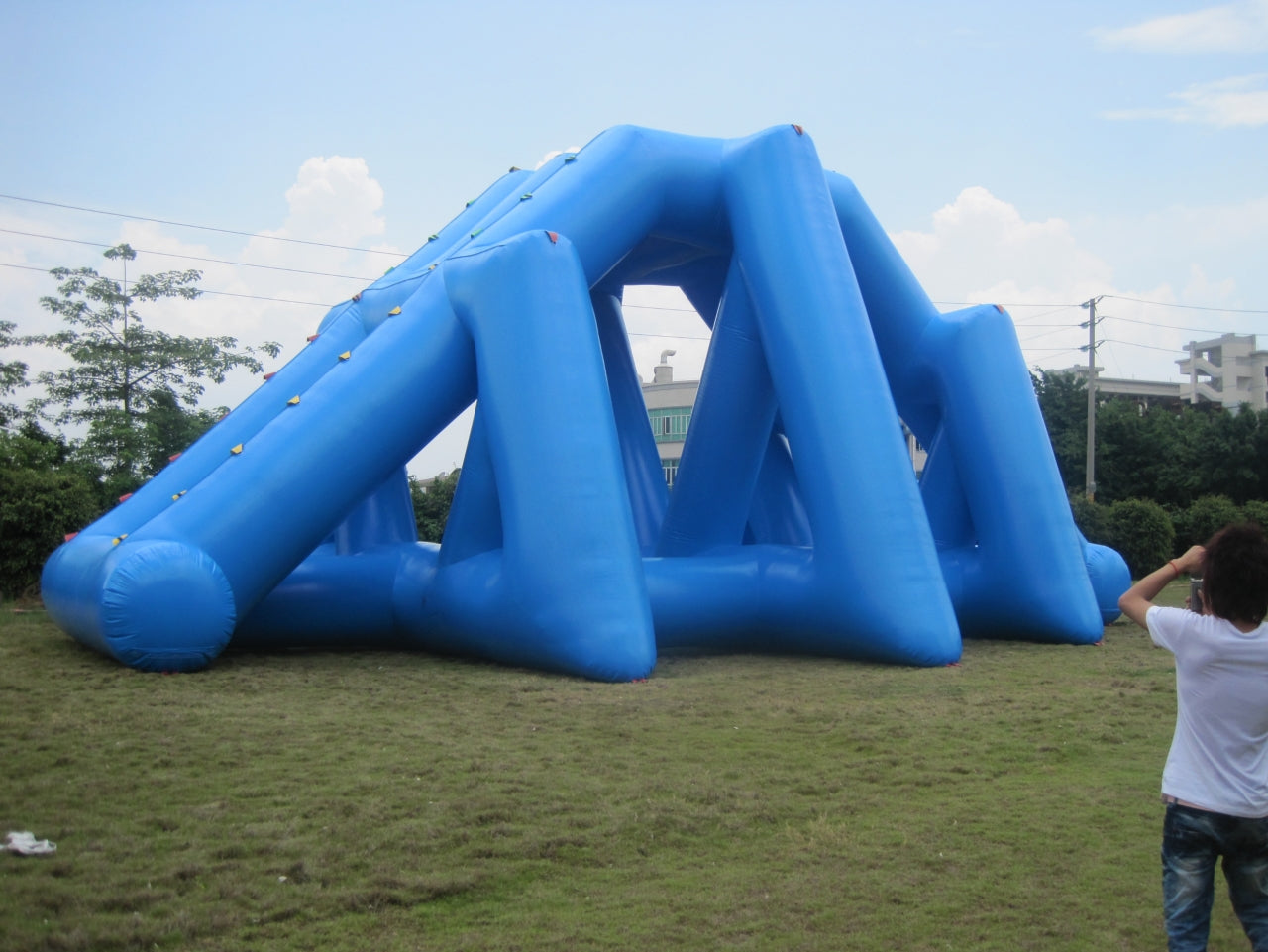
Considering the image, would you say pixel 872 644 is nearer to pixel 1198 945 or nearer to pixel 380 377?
pixel 380 377

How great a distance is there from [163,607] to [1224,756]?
631cm

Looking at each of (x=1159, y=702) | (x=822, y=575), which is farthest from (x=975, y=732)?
(x=822, y=575)

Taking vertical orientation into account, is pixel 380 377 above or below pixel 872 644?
above

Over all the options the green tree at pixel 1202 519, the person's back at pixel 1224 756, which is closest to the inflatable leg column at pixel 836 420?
the person's back at pixel 1224 756

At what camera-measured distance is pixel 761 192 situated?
912 cm

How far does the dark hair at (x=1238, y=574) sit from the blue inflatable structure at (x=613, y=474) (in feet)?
16.1

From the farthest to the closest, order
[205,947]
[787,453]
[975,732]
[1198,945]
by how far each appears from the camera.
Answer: [787,453] < [975,732] < [205,947] < [1198,945]

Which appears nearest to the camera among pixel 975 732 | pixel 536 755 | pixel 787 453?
pixel 536 755

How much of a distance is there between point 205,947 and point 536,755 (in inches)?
86.0

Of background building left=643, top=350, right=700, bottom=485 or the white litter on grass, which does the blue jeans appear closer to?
the white litter on grass

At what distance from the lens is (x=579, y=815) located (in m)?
4.23

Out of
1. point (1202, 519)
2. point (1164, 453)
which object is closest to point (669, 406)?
point (1164, 453)

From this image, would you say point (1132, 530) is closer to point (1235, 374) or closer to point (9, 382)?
point (9, 382)

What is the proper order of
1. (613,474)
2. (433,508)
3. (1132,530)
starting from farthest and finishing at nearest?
(433,508)
(1132,530)
(613,474)
